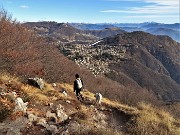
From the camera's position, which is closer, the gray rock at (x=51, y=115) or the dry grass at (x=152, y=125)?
the gray rock at (x=51, y=115)

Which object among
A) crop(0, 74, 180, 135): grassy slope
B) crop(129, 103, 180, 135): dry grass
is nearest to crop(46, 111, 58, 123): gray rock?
crop(0, 74, 180, 135): grassy slope

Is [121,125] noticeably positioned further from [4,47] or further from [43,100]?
[4,47]

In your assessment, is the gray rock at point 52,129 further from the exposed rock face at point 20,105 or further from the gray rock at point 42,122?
the exposed rock face at point 20,105

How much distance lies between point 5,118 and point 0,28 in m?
19.4

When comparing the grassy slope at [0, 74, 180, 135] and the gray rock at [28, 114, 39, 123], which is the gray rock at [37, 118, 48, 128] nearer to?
the gray rock at [28, 114, 39, 123]

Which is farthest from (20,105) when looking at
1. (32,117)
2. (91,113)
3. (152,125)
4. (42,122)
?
(152,125)

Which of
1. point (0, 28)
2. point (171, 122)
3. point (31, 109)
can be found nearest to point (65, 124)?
point (31, 109)

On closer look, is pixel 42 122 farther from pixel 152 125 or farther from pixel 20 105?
pixel 152 125

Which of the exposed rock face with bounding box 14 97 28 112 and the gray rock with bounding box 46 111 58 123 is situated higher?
the exposed rock face with bounding box 14 97 28 112

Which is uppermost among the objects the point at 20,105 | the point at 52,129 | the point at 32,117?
the point at 20,105

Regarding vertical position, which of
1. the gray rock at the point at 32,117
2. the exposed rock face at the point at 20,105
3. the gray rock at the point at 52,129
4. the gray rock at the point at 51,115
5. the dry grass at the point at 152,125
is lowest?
→ the dry grass at the point at 152,125

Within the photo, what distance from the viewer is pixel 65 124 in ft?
61.9

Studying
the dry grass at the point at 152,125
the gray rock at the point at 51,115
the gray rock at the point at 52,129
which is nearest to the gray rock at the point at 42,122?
the gray rock at the point at 52,129

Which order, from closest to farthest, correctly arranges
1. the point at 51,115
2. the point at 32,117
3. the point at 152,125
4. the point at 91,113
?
the point at 32,117 < the point at 51,115 < the point at 152,125 < the point at 91,113
